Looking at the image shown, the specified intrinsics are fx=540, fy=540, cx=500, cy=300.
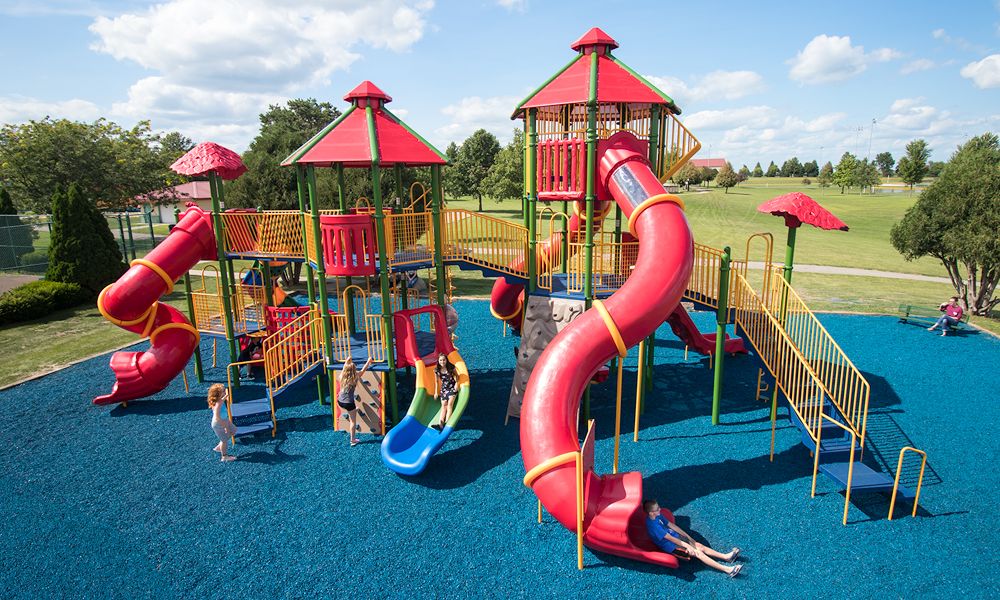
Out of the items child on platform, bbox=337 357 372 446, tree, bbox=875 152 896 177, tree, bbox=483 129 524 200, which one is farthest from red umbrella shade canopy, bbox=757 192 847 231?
tree, bbox=875 152 896 177

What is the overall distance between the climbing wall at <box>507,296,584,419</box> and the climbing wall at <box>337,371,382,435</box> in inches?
116

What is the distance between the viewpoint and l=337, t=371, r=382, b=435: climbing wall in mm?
11875

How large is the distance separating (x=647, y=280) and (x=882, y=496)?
5.59 metres

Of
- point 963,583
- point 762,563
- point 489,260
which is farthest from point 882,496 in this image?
point 489,260

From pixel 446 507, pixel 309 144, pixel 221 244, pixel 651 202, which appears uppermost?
pixel 309 144

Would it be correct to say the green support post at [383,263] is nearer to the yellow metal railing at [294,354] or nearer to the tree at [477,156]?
the yellow metal railing at [294,354]

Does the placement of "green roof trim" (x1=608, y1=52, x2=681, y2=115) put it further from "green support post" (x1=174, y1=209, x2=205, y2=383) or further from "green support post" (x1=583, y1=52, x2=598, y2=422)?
"green support post" (x1=174, y1=209, x2=205, y2=383)

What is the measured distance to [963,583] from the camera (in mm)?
7320

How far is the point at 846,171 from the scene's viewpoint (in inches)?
4382

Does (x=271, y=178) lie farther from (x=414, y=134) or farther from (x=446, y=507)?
(x=446, y=507)

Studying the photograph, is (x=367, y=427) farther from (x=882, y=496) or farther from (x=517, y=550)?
(x=882, y=496)

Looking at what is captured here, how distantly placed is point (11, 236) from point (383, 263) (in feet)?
76.1

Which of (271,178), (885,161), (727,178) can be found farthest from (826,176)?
(271,178)

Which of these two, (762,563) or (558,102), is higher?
(558,102)
